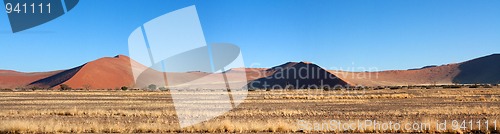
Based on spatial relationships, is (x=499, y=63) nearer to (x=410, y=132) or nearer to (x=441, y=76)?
(x=441, y=76)

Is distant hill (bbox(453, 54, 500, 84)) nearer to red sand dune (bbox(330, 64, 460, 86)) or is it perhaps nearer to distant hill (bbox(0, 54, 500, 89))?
distant hill (bbox(0, 54, 500, 89))

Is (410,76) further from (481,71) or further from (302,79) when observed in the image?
(302,79)

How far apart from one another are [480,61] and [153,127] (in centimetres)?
15206

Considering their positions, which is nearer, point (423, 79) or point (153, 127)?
point (153, 127)

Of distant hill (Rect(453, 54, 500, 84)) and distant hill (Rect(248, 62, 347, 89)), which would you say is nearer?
distant hill (Rect(248, 62, 347, 89))

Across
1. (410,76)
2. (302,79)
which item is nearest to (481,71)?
(410,76)

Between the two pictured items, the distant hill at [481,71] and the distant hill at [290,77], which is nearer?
the distant hill at [290,77]

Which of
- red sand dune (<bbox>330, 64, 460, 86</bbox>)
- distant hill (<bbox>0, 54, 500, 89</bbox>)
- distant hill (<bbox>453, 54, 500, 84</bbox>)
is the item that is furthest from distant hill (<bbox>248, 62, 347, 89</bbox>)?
distant hill (<bbox>453, 54, 500, 84</bbox>)

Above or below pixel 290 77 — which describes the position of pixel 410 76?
above

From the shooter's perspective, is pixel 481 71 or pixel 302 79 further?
pixel 481 71

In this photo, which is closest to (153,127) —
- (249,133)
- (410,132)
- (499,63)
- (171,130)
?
(171,130)

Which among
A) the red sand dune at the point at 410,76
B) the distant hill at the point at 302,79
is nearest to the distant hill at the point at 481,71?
the red sand dune at the point at 410,76

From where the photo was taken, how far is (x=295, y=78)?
396ft

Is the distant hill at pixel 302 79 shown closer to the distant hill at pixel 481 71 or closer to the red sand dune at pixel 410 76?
the red sand dune at pixel 410 76
